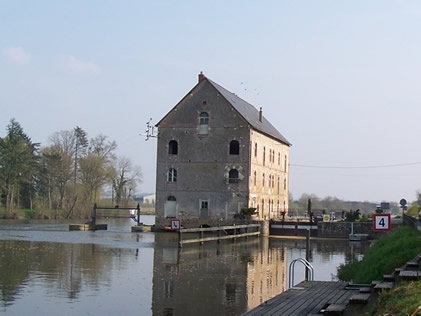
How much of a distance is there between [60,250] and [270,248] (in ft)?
38.3

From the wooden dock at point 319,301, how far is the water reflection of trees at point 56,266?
5705 millimetres

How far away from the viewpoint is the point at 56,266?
2314cm

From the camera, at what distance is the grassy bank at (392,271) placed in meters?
8.05

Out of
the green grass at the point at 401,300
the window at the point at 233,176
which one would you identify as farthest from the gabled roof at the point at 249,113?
the green grass at the point at 401,300

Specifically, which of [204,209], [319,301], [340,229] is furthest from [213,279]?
[204,209]

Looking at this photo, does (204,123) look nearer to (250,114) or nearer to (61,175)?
(250,114)

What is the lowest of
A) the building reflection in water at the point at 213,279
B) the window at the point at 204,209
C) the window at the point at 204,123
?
the building reflection in water at the point at 213,279

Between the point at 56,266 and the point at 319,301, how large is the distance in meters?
13.1

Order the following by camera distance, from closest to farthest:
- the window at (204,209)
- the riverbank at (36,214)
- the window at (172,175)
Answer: the window at (204,209)
the window at (172,175)
the riverbank at (36,214)

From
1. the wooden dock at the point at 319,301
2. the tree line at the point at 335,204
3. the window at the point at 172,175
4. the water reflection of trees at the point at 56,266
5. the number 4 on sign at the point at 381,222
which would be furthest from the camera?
the tree line at the point at 335,204

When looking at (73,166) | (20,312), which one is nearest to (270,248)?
(20,312)

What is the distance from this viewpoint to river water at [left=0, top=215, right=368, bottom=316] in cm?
1514

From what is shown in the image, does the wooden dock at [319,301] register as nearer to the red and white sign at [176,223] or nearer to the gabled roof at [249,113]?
the red and white sign at [176,223]

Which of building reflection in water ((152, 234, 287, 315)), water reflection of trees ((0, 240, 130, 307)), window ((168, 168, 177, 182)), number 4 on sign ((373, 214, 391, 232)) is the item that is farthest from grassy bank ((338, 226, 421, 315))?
window ((168, 168, 177, 182))
